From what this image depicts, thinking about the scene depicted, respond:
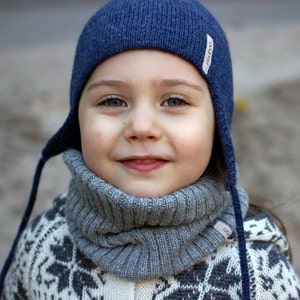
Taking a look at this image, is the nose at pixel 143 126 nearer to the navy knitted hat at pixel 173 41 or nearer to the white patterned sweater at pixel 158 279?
the navy knitted hat at pixel 173 41

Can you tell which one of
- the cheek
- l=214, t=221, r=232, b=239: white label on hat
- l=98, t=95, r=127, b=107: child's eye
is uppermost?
l=98, t=95, r=127, b=107: child's eye

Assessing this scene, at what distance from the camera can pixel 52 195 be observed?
3998 millimetres

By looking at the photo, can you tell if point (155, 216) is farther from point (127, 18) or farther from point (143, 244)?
point (127, 18)

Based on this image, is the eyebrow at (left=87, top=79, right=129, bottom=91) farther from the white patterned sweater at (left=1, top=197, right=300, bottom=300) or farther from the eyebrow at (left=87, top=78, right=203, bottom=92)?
the white patterned sweater at (left=1, top=197, right=300, bottom=300)

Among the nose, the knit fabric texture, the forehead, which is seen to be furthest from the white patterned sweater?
the forehead

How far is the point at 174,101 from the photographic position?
1.73m

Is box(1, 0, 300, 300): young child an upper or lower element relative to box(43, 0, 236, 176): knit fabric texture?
lower

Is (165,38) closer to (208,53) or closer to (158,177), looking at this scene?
(208,53)

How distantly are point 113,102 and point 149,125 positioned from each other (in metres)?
0.17

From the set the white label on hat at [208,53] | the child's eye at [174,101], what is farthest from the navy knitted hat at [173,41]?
the child's eye at [174,101]

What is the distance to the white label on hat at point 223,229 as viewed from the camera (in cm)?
176

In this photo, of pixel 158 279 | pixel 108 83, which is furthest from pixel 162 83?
pixel 158 279

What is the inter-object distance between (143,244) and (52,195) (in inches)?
93.4

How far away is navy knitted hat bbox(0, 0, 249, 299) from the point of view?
1.71 meters
